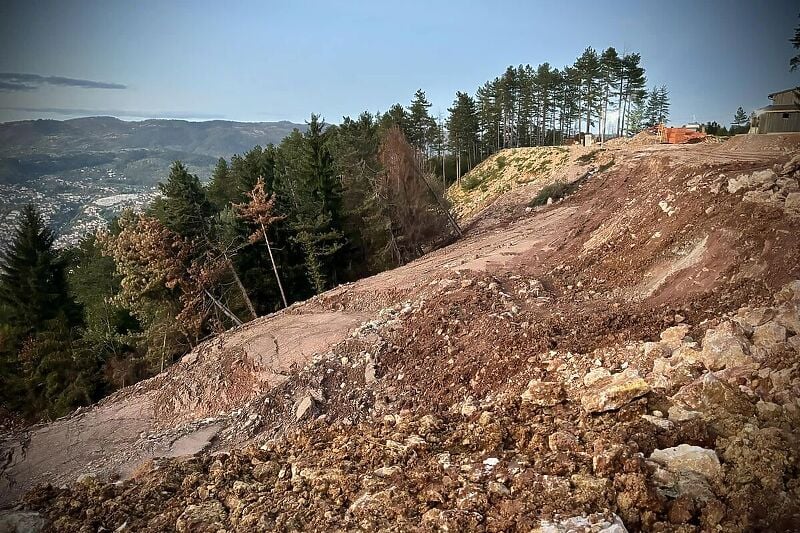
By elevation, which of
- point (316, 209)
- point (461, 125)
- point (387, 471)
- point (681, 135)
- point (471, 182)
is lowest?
point (387, 471)

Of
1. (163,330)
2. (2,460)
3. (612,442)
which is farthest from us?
(163,330)

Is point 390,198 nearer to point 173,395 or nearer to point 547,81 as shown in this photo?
point 173,395

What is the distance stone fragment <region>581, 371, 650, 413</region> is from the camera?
245 inches

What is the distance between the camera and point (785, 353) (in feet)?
18.7

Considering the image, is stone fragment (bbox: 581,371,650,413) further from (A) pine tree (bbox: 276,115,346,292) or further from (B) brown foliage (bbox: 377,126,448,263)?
(B) brown foliage (bbox: 377,126,448,263)

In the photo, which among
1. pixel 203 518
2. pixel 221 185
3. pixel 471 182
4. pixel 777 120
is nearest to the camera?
pixel 203 518

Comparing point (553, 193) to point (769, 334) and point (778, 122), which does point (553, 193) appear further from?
point (769, 334)

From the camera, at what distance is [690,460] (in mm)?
4840

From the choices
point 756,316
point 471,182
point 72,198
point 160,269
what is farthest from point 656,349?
point 471,182

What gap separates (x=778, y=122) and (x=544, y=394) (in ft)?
60.7

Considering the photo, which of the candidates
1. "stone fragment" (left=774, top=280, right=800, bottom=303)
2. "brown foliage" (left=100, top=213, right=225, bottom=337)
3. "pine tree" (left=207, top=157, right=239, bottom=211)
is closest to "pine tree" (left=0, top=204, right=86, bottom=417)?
"brown foliage" (left=100, top=213, right=225, bottom=337)

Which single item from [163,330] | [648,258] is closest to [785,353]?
[648,258]

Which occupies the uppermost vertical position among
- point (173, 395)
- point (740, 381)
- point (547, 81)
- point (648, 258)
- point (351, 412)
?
point (547, 81)

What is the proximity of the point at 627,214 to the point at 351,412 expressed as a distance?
384 inches
